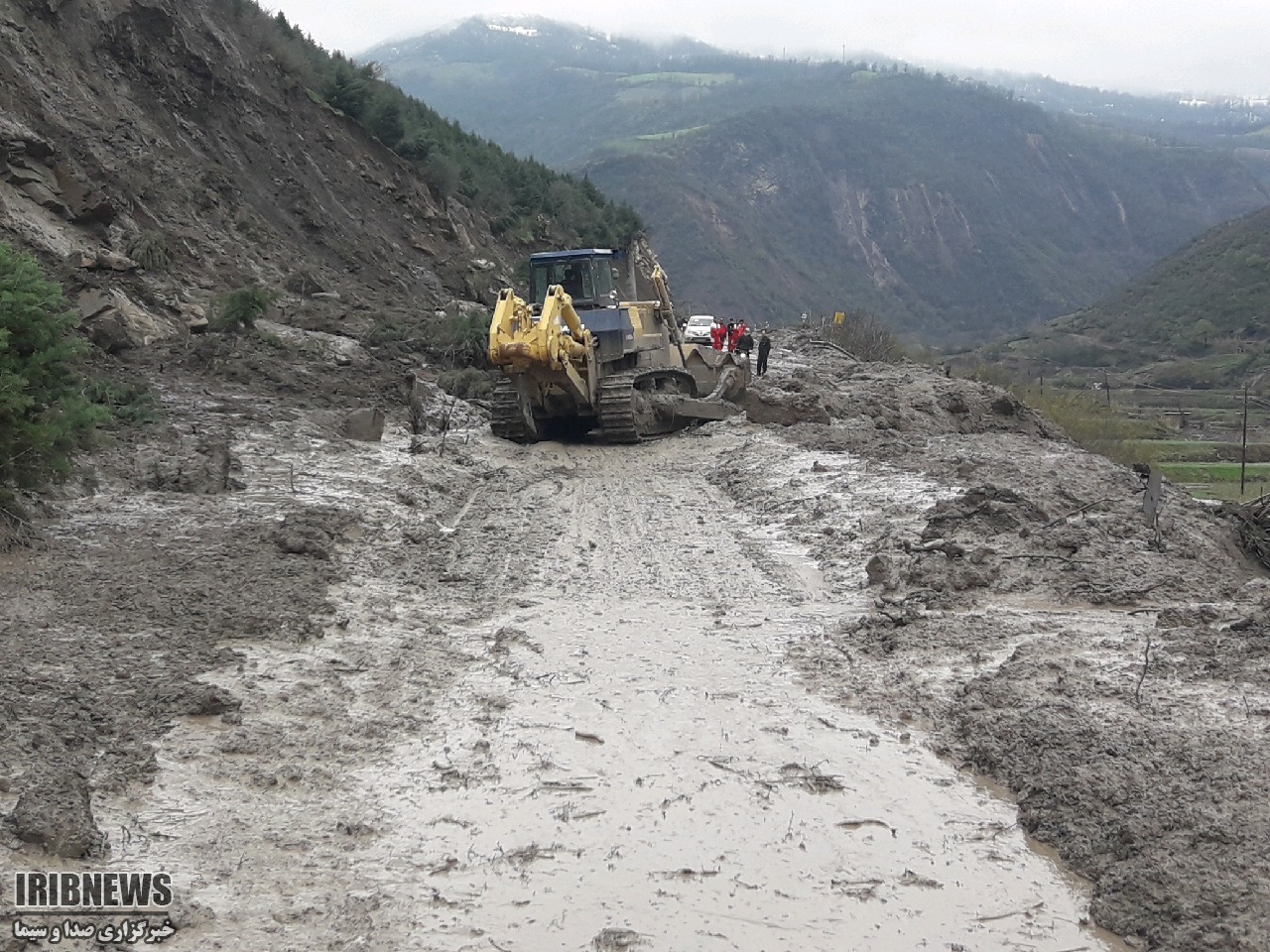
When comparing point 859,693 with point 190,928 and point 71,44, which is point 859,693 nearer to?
point 190,928

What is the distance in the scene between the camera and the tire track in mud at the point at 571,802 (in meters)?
5.11

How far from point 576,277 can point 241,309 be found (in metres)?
5.40

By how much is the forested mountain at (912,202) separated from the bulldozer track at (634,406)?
9668cm

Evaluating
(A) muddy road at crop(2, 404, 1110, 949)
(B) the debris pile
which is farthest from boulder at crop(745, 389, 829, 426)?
(A) muddy road at crop(2, 404, 1110, 949)

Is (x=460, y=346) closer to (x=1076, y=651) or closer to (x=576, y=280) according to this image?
(x=576, y=280)

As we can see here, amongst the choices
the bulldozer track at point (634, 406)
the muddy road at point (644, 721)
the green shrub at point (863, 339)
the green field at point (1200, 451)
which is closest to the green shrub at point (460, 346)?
the bulldozer track at point (634, 406)

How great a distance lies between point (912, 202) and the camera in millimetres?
155875

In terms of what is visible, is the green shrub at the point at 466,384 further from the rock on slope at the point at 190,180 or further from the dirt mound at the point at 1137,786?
the dirt mound at the point at 1137,786

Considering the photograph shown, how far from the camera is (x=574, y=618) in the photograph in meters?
9.32

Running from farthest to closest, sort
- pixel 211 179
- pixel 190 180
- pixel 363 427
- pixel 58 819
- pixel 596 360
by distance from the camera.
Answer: pixel 211 179 → pixel 190 180 → pixel 596 360 → pixel 363 427 → pixel 58 819

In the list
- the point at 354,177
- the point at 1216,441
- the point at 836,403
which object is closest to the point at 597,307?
the point at 836,403

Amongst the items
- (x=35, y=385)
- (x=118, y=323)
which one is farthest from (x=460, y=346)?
(x=35, y=385)

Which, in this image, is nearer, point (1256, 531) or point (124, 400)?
point (1256, 531)

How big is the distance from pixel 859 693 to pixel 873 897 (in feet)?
8.06
